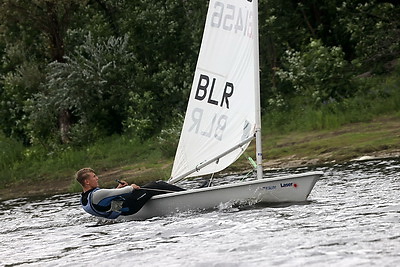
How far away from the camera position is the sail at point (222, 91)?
50.0 ft

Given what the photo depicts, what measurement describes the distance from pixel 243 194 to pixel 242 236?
109 inches

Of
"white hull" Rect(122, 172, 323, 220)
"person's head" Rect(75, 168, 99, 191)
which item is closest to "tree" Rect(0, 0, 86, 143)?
"person's head" Rect(75, 168, 99, 191)

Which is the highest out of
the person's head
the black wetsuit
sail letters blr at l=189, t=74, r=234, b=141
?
sail letters blr at l=189, t=74, r=234, b=141

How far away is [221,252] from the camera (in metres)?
10.7

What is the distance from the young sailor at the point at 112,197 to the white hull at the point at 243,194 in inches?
9.0

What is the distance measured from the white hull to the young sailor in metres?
0.23

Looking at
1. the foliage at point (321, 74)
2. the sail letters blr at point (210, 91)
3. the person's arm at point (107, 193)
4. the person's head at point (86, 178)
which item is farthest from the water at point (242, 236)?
the foliage at point (321, 74)

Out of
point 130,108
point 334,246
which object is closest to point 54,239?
point 334,246

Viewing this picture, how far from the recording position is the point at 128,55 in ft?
107

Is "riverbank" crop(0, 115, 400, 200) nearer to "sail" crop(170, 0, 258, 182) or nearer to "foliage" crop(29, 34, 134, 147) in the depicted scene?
"foliage" crop(29, 34, 134, 147)

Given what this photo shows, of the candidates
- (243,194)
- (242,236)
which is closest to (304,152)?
(243,194)

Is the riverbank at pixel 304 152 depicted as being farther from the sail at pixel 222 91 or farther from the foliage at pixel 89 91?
the sail at pixel 222 91

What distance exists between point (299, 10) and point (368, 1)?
3234 mm

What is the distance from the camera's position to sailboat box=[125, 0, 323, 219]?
14.6 metres
